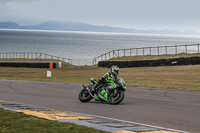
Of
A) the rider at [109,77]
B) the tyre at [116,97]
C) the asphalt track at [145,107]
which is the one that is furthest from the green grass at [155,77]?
the rider at [109,77]

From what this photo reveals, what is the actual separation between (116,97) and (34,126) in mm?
5105

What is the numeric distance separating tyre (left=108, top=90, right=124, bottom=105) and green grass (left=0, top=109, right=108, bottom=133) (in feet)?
13.5

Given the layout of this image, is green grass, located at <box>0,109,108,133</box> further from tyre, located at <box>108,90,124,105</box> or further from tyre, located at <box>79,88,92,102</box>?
tyre, located at <box>79,88,92,102</box>

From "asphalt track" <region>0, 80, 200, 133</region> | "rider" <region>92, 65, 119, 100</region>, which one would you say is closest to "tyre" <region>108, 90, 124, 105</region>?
"asphalt track" <region>0, 80, 200, 133</region>

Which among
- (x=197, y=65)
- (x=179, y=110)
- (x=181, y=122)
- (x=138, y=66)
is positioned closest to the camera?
(x=181, y=122)

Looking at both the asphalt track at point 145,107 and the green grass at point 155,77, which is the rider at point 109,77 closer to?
the asphalt track at point 145,107

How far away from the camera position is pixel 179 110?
10.8 m

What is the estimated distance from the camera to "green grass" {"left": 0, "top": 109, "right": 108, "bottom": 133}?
7.17 metres

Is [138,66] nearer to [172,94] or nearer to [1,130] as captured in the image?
[172,94]

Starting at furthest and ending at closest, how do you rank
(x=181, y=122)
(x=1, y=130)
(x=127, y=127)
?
(x=181, y=122), (x=127, y=127), (x=1, y=130)

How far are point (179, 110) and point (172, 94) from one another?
4.76 metres

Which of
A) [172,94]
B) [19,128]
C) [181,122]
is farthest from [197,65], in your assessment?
[19,128]

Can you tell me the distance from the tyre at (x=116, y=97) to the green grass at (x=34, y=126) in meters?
4.12

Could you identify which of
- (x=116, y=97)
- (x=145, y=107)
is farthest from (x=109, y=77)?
(x=145, y=107)
